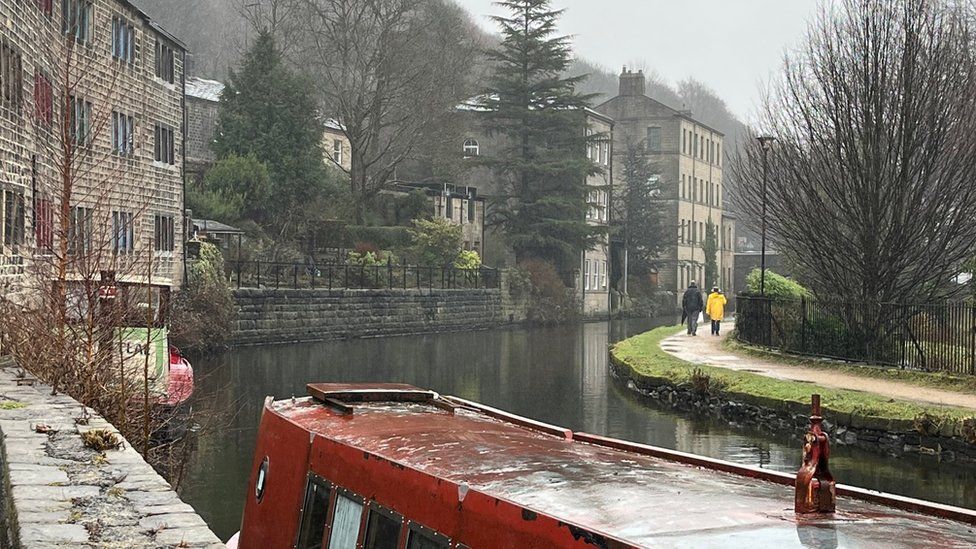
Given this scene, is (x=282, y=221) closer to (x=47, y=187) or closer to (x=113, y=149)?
(x=113, y=149)

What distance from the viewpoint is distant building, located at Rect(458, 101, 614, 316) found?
63.0m

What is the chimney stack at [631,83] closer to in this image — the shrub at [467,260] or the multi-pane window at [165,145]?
the shrub at [467,260]

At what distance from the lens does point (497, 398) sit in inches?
955

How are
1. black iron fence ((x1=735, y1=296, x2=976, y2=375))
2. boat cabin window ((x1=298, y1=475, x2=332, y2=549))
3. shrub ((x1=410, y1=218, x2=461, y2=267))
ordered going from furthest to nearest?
shrub ((x1=410, y1=218, x2=461, y2=267))
black iron fence ((x1=735, y1=296, x2=976, y2=375))
boat cabin window ((x1=298, y1=475, x2=332, y2=549))

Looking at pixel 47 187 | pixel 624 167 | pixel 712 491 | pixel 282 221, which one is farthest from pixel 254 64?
pixel 712 491

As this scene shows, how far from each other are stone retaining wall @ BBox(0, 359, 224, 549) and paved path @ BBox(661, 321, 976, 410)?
1435cm

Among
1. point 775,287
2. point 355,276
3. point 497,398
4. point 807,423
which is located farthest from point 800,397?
point 355,276

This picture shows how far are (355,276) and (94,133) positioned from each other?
32952mm

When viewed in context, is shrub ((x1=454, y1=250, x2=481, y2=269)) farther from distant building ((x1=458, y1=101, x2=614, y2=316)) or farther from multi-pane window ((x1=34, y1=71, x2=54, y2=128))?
multi-pane window ((x1=34, y1=71, x2=54, y2=128))

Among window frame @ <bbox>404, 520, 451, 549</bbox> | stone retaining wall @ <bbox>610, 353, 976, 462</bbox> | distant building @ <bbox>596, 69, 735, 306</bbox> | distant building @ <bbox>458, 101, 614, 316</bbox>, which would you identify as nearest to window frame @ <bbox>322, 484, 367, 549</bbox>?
window frame @ <bbox>404, 520, 451, 549</bbox>

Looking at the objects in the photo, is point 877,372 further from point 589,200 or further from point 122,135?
point 589,200

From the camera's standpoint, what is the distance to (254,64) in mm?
50219

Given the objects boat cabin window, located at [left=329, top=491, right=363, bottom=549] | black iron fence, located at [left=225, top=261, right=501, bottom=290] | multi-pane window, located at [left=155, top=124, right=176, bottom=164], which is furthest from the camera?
black iron fence, located at [left=225, top=261, right=501, bottom=290]

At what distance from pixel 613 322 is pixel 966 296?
33.4 meters
